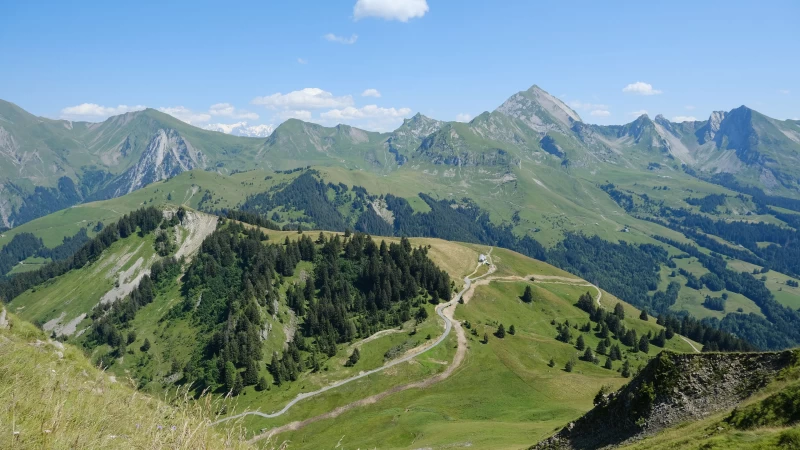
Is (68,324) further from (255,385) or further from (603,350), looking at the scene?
(603,350)

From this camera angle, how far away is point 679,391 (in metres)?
36.7

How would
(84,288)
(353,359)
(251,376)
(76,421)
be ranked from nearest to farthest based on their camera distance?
1. (76,421)
2. (251,376)
3. (353,359)
4. (84,288)

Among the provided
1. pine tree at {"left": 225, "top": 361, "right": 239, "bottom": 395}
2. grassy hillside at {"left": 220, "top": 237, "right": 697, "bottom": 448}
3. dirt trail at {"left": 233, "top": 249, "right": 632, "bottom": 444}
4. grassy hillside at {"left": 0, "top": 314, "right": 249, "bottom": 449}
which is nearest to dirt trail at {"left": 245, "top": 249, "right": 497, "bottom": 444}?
dirt trail at {"left": 233, "top": 249, "right": 632, "bottom": 444}

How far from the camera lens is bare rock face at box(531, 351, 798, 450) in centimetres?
3350

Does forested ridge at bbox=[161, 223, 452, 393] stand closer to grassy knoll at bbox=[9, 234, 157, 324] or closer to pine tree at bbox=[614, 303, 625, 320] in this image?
grassy knoll at bbox=[9, 234, 157, 324]

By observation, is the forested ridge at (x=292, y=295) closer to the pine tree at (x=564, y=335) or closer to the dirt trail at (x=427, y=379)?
the dirt trail at (x=427, y=379)

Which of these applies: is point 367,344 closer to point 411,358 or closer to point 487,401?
point 411,358

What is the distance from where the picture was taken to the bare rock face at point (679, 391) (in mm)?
33500

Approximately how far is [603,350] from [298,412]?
95534 mm

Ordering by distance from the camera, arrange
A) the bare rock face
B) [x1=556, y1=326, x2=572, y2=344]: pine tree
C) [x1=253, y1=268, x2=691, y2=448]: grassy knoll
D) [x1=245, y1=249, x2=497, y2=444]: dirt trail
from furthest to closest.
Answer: [x1=556, y1=326, x2=572, y2=344]: pine tree → [x1=245, y1=249, x2=497, y2=444]: dirt trail → [x1=253, y1=268, x2=691, y2=448]: grassy knoll → the bare rock face

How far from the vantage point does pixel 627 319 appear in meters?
164

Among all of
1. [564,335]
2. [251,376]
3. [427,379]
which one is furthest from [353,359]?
[564,335]

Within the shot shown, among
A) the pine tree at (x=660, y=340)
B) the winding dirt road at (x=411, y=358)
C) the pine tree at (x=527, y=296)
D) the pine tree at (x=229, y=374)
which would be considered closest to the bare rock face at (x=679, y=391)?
the winding dirt road at (x=411, y=358)

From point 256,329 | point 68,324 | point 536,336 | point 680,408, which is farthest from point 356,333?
point 68,324
